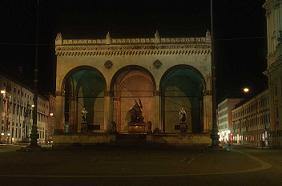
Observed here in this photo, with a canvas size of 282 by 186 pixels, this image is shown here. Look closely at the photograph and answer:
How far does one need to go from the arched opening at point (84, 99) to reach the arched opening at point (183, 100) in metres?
7.87

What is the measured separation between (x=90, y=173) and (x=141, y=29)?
132 feet

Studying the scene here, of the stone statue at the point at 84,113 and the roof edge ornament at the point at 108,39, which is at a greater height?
the roof edge ornament at the point at 108,39

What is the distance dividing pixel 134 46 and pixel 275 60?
1646cm

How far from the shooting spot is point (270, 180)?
13.4 metres

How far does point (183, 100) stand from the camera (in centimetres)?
5412

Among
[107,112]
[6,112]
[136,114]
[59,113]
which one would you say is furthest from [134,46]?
[6,112]

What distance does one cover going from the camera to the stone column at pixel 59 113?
50.8m

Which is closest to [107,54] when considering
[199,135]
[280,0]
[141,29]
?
[141,29]

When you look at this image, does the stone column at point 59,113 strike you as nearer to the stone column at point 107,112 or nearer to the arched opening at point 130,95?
the stone column at point 107,112

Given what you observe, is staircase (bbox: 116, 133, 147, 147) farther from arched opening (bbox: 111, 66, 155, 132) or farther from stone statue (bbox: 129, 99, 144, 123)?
arched opening (bbox: 111, 66, 155, 132)

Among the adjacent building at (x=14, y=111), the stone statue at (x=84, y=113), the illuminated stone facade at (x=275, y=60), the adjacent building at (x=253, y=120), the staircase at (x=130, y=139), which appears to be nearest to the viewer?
the staircase at (x=130, y=139)

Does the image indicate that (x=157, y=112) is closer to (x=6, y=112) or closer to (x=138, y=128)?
(x=138, y=128)

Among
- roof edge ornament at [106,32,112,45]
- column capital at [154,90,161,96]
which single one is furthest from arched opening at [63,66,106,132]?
column capital at [154,90,161,96]

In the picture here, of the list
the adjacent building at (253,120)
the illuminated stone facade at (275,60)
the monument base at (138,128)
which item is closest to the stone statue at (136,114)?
the monument base at (138,128)
